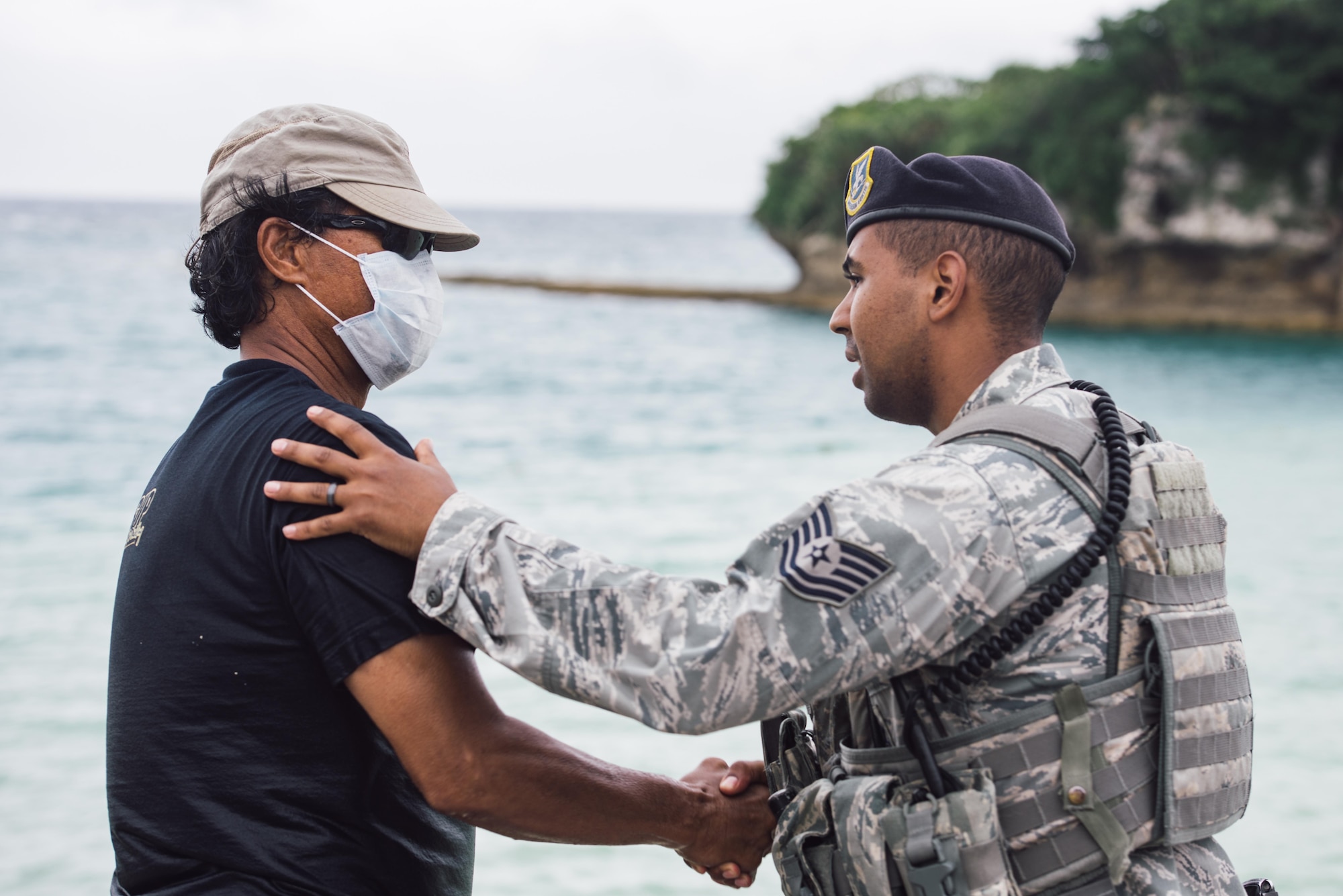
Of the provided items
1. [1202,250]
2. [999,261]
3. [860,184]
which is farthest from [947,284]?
[1202,250]

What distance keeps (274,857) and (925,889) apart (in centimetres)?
106

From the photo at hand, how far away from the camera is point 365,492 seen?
1.86 metres

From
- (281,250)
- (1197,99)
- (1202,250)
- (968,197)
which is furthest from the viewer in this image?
(1202,250)

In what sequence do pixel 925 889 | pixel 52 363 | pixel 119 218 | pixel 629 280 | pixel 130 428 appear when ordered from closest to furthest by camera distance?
pixel 925 889, pixel 130 428, pixel 52 363, pixel 629 280, pixel 119 218

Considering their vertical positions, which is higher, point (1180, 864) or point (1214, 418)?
point (1180, 864)

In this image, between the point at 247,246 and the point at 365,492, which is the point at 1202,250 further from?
the point at 365,492

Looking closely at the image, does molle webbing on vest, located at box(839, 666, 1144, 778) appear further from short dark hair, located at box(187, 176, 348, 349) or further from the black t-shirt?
short dark hair, located at box(187, 176, 348, 349)

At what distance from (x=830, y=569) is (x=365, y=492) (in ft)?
2.45

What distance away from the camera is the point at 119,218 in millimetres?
117000

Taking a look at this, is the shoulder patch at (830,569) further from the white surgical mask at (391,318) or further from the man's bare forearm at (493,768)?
the white surgical mask at (391,318)

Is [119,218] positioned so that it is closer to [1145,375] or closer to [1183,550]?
[1145,375]

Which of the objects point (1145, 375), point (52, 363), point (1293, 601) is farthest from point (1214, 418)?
point (52, 363)

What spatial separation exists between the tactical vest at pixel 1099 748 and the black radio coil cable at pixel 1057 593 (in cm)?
3

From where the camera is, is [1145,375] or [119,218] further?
[119,218]
